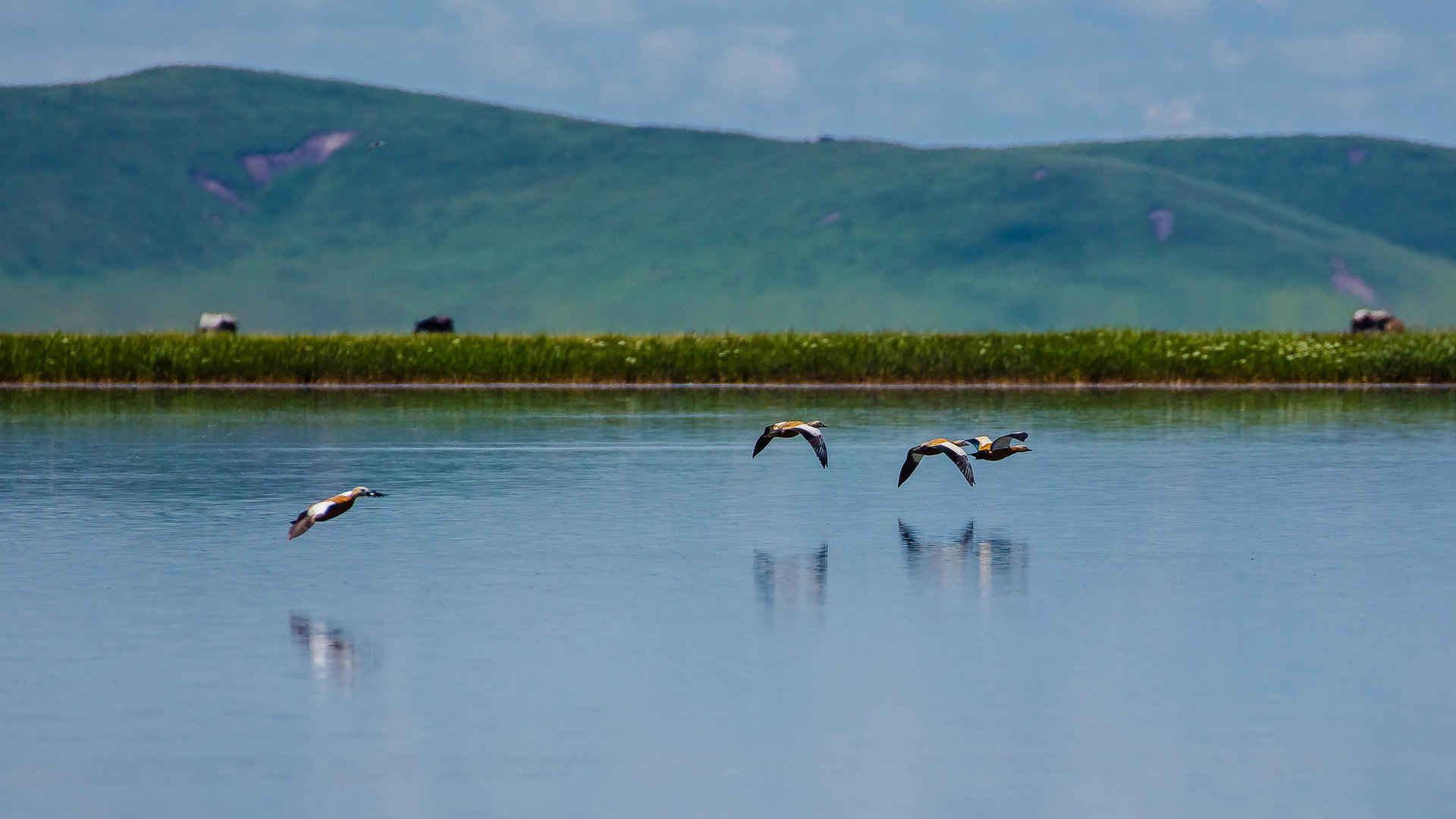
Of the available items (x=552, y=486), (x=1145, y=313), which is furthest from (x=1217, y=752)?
(x=1145, y=313)

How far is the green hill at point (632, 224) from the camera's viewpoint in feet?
502

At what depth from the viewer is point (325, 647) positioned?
35.0ft

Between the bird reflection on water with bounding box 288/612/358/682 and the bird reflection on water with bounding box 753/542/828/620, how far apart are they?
2.22 meters

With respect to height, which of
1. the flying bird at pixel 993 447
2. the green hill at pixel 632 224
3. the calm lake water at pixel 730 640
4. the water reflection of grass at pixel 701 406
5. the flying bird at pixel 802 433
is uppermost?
the green hill at pixel 632 224

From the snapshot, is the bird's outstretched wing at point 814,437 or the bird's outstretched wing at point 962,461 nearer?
the bird's outstretched wing at point 962,461

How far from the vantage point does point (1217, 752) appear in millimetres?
8320

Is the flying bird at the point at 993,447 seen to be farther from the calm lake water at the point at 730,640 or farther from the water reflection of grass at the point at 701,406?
the water reflection of grass at the point at 701,406

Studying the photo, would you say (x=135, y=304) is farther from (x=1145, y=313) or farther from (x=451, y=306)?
(x=1145, y=313)

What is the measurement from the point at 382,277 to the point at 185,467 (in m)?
138

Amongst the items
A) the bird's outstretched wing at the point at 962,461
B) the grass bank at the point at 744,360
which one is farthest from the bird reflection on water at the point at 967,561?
the grass bank at the point at 744,360

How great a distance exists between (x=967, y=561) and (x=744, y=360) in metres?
31.2

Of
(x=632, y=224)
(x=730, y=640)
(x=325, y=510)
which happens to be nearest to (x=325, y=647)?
(x=730, y=640)

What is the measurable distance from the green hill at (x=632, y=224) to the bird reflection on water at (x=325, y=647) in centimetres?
13051

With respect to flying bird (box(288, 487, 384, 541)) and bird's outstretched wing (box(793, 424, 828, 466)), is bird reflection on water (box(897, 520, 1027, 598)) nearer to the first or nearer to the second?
bird's outstretched wing (box(793, 424, 828, 466))
